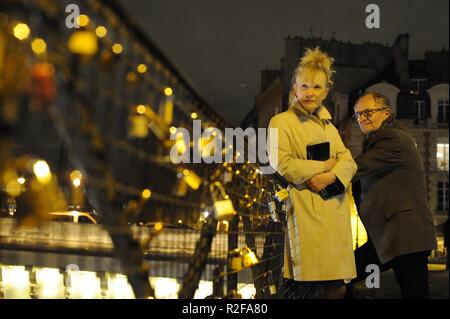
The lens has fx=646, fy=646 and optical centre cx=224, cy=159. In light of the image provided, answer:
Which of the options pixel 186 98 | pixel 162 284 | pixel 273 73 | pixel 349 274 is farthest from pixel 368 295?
pixel 273 73

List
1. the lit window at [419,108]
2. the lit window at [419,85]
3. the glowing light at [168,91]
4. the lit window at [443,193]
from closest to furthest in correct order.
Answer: the glowing light at [168,91]
the lit window at [443,193]
the lit window at [419,108]
the lit window at [419,85]

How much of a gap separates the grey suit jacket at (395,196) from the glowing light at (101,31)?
3.15 meters

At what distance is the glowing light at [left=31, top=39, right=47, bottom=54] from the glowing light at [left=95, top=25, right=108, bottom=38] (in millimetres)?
320

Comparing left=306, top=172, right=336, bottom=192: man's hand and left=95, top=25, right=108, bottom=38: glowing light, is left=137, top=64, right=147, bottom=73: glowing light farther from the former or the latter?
left=306, top=172, right=336, bottom=192: man's hand

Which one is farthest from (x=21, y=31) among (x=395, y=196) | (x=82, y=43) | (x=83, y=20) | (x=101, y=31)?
(x=395, y=196)

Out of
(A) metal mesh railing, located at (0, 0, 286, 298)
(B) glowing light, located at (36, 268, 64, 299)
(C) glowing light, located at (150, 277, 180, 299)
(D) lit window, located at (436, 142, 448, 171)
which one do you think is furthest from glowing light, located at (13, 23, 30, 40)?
(D) lit window, located at (436, 142, 448, 171)

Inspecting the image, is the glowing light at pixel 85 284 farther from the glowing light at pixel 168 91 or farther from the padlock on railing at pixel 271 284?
the glowing light at pixel 168 91

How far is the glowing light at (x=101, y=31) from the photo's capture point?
2.07 m

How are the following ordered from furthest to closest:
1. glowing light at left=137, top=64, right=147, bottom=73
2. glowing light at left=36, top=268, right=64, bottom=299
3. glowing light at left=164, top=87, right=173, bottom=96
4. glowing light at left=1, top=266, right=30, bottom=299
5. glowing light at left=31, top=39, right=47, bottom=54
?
glowing light at left=1, top=266, right=30, bottom=299, glowing light at left=36, top=268, right=64, bottom=299, glowing light at left=164, top=87, right=173, bottom=96, glowing light at left=137, top=64, right=147, bottom=73, glowing light at left=31, top=39, right=47, bottom=54

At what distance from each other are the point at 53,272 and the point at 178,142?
25.7ft

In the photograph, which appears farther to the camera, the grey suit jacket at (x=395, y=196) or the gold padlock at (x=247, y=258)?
the grey suit jacket at (x=395, y=196)

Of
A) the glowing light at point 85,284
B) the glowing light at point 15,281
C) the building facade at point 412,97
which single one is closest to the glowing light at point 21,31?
the glowing light at point 85,284

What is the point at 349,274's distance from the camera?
4172mm

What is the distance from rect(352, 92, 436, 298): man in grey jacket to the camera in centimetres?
482
